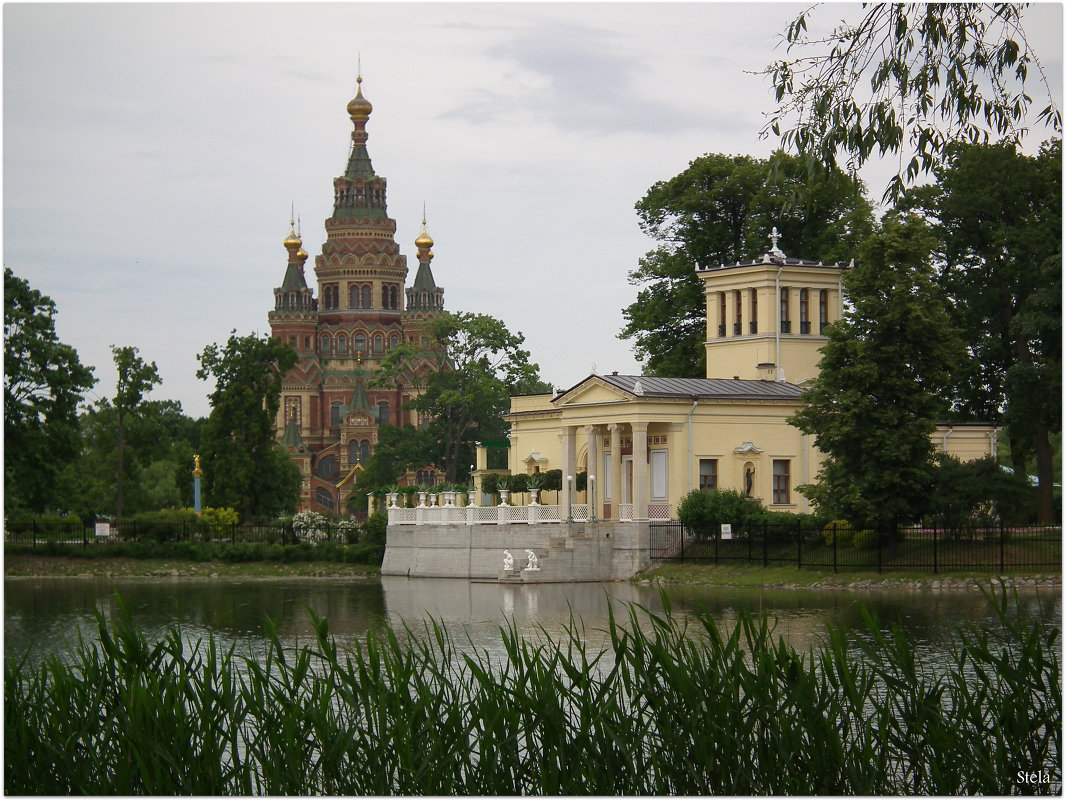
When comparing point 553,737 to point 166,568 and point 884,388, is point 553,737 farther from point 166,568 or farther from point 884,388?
point 166,568

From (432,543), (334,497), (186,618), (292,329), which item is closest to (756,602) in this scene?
(186,618)

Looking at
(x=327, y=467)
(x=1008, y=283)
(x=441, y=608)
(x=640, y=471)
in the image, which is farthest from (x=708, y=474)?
(x=327, y=467)

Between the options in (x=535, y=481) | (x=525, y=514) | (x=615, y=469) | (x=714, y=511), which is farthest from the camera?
(x=535, y=481)

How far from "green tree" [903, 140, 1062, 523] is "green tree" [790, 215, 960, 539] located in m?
3.26

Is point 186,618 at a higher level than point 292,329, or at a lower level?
lower

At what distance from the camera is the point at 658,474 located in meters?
45.9

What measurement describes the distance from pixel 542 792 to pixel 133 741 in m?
2.89

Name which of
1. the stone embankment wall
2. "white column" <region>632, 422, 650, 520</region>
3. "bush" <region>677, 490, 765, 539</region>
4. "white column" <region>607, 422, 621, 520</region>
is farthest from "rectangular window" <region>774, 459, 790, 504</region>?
the stone embankment wall

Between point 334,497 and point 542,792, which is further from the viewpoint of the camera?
point 334,497

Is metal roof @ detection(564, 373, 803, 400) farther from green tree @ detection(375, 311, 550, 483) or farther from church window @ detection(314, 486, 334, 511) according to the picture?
church window @ detection(314, 486, 334, 511)

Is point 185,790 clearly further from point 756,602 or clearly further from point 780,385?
point 780,385

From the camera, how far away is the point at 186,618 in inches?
1236

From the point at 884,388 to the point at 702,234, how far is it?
67.6ft

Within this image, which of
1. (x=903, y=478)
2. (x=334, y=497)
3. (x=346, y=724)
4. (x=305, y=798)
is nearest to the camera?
(x=305, y=798)
